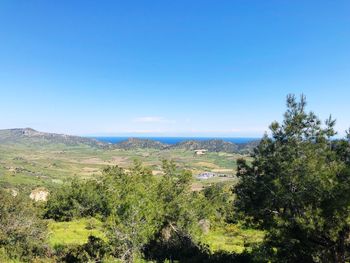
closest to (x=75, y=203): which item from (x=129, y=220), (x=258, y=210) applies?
(x=129, y=220)

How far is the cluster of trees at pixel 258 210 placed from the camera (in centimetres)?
2036

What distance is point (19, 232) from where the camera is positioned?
3238cm

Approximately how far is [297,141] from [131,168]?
76.7 feet

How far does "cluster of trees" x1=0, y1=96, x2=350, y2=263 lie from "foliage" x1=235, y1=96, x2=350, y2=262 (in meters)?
0.06

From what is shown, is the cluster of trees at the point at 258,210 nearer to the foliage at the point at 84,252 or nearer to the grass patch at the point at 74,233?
the foliage at the point at 84,252

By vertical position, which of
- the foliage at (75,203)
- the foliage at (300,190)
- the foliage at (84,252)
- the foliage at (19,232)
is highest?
the foliage at (300,190)

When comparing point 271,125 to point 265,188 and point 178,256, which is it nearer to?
point 265,188

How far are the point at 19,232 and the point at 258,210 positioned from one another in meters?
22.7

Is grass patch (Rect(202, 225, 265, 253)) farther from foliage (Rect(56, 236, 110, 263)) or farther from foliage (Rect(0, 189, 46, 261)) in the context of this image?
foliage (Rect(0, 189, 46, 261))

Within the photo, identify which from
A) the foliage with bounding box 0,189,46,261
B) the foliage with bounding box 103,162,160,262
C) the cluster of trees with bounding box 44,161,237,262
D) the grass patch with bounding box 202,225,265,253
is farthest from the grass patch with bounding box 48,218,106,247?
the grass patch with bounding box 202,225,265,253

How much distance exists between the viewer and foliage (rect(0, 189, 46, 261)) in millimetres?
31750

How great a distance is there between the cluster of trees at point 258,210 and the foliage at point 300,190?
6 centimetres

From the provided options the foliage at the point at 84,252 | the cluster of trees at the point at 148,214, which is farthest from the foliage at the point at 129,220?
the foliage at the point at 84,252

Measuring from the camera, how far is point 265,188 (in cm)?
2450
